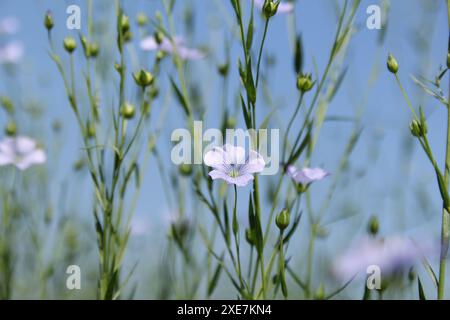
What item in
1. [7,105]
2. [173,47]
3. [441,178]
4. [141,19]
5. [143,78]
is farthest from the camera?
[7,105]

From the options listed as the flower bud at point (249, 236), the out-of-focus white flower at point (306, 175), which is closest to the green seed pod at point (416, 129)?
the out-of-focus white flower at point (306, 175)

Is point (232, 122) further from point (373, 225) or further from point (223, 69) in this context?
point (373, 225)

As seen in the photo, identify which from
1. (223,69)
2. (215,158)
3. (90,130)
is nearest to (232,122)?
(223,69)

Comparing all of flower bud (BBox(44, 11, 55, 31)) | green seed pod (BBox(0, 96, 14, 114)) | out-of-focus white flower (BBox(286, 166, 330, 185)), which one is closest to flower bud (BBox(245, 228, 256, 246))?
out-of-focus white flower (BBox(286, 166, 330, 185))

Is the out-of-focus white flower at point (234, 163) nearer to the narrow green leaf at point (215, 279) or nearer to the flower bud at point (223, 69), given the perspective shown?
the narrow green leaf at point (215, 279)
